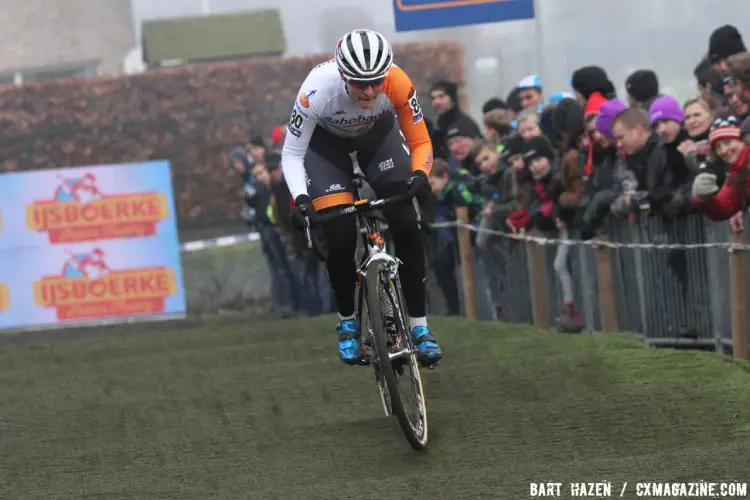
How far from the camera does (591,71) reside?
12250mm

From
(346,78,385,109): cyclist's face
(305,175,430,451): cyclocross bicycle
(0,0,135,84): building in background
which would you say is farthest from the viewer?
(0,0,135,84): building in background

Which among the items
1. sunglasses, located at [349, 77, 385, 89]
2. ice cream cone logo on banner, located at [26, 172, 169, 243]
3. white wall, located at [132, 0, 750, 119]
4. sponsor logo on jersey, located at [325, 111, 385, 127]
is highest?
white wall, located at [132, 0, 750, 119]

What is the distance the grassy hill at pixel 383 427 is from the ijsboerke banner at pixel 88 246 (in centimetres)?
824

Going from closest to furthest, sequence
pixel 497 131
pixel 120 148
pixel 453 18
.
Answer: pixel 497 131, pixel 453 18, pixel 120 148

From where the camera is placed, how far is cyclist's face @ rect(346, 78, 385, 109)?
24.4 ft

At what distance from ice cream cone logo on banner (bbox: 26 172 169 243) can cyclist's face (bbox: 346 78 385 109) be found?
12535 millimetres

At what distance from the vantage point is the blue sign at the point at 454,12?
1783 cm

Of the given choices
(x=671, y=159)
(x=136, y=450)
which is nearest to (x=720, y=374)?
(x=671, y=159)

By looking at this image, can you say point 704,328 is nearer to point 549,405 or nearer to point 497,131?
point 549,405

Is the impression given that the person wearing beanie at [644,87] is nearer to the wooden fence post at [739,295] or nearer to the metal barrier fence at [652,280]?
the metal barrier fence at [652,280]

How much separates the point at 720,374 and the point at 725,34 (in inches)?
138

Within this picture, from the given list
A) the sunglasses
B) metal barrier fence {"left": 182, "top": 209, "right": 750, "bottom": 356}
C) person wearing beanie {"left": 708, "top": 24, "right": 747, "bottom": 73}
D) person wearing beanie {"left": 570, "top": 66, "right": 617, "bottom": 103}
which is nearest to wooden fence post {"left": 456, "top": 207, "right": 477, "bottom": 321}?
metal barrier fence {"left": 182, "top": 209, "right": 750, "bottom": 356}

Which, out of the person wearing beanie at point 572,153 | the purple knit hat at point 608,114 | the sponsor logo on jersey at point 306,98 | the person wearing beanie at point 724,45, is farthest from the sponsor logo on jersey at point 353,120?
the person wearing beanie at point 572,153

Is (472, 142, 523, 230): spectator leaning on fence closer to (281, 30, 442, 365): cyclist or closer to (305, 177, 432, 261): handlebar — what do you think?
(281, 30, 442, 365): cyclist
